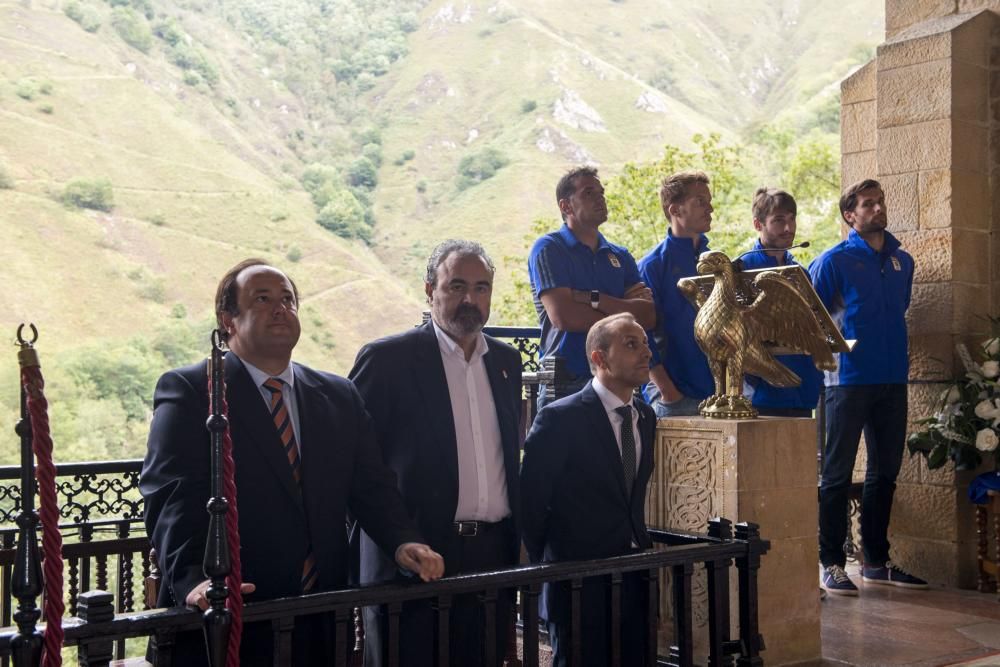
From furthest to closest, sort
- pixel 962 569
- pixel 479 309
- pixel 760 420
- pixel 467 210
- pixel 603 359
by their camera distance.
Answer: pixel 467 210
pixel 962 569
pixel 760 420
pixel 603 359
pixel 479 309

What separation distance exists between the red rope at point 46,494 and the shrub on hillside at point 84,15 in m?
50.1

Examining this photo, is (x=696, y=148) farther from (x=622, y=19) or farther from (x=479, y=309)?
(x=479, y=309)

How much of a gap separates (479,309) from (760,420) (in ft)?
4.60

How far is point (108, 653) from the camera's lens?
2.13 meters

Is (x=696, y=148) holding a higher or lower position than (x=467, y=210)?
higher

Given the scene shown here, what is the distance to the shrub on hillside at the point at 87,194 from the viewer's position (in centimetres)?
4044

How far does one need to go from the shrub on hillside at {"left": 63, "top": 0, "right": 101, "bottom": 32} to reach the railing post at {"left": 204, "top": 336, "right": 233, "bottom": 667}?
49.9 meters

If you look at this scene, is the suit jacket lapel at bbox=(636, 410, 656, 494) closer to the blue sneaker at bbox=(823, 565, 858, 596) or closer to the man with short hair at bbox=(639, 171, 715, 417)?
the man with short hair at bbox=(639, 171, 715, 417)

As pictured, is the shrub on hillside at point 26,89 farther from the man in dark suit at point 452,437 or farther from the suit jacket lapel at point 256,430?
the suit jacket lapel at point 256,430

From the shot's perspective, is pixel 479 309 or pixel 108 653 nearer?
pixel 108 653

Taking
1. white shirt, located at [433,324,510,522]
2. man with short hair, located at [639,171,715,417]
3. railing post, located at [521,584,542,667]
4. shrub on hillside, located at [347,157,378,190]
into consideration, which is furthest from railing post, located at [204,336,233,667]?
shrub on hillside, located at [347,157,378,190]

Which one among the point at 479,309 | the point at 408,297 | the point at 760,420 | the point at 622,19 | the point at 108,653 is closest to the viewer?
the point at 108,653

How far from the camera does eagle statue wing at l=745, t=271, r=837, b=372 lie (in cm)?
434

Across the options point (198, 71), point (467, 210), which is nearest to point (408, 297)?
point (467, 210)
